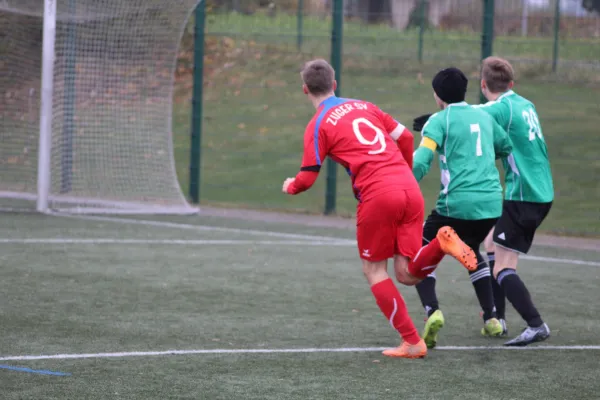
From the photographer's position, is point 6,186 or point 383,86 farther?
point 383,86

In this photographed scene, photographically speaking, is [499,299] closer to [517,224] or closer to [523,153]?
[517,224]

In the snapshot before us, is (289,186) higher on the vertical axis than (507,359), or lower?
higher

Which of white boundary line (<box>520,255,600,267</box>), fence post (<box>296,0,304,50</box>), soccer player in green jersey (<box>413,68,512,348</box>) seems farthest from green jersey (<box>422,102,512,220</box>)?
fence post (<box>296,0,304,50</box>)

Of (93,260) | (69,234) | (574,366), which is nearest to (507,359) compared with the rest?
(574,366)

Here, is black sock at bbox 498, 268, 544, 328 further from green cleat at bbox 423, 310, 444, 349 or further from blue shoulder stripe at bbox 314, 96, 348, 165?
blue shoulder stripe at bbox 314, 96, 348, 165

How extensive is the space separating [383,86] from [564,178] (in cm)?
322

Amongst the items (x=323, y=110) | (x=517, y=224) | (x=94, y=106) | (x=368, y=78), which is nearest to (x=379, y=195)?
(x=323, y=110)

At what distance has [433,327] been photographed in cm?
582

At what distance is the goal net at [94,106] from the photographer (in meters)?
11.8

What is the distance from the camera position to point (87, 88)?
1209 centimetres

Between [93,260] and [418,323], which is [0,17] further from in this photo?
[418,323]

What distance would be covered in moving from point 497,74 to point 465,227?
98 centimetres

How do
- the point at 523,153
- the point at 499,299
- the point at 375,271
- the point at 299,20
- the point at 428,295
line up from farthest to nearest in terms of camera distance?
the point at 299,20 → the point at 499,299 → the point at 523,153 → the point at 428,295 → the point at 375,271

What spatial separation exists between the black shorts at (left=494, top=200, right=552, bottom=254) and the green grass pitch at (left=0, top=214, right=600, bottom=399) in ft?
1.94
